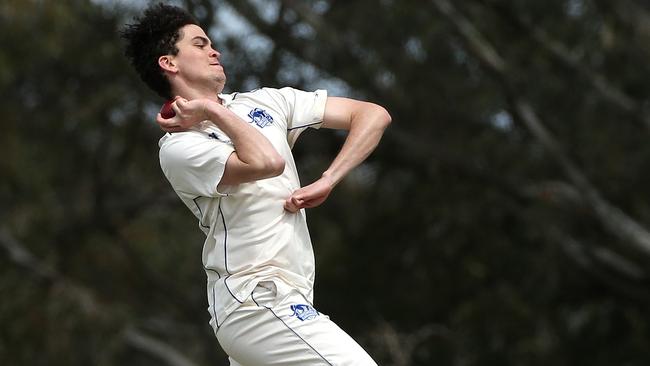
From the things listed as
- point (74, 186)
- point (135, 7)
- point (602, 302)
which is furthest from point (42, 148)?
point (602, 302)

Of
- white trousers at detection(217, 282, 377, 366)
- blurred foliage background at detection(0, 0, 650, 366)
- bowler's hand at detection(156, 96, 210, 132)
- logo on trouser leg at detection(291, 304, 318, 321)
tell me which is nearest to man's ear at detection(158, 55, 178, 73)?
bowler's hand at detection(156, 96, 210, 132)

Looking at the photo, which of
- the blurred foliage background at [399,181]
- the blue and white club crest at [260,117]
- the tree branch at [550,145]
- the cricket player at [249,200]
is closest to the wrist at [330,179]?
the cricket player at [249,200]

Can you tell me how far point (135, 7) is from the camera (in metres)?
13.9

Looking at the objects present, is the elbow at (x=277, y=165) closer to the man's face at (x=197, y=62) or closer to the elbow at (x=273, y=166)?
the elbow at (x=273, y=166)

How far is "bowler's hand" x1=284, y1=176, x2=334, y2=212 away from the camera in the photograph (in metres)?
4.52

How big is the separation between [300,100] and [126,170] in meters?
12.3

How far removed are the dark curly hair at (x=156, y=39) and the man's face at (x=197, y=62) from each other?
0.10ft

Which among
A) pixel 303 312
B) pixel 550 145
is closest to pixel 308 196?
pixel 303 312

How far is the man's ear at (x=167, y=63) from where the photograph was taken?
4773 millimetres

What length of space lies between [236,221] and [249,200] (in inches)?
3.2

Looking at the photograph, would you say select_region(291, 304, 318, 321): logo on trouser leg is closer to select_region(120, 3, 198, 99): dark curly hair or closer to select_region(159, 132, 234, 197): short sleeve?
select_region(159, 132, 234, 197): short sleeve

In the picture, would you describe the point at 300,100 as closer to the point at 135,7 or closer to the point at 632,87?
the point at 135,7

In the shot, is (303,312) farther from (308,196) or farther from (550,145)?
(550,145)

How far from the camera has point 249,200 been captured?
4.55 m
